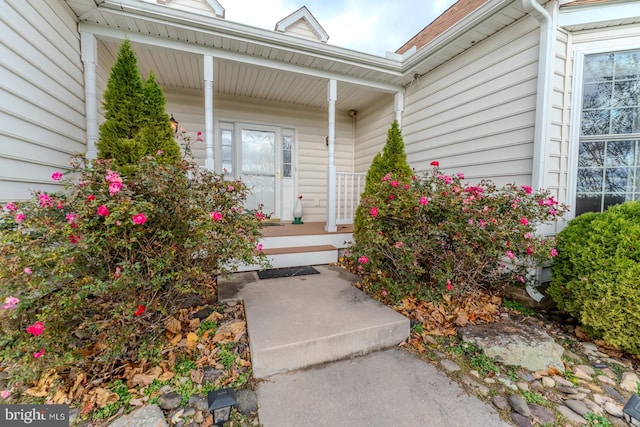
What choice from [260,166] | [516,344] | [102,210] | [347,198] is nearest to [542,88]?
[516,344]

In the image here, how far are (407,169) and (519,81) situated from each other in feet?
4.87

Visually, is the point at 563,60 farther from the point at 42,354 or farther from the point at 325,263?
the point at 42,354

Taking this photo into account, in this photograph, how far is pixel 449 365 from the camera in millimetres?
1825

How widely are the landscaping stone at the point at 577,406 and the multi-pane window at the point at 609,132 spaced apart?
221cm

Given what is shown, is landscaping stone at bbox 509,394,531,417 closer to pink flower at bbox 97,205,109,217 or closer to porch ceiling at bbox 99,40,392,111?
pink flower at bbox 97,205,109,217

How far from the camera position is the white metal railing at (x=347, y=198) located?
15.3 ft

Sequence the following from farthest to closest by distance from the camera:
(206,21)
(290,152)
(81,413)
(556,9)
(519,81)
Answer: (290,152)
(206,21)
(519,81)
(556,9)
(81,413)

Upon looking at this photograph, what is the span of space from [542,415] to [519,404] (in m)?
0.10

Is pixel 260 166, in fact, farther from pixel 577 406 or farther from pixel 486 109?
pixel 577 406

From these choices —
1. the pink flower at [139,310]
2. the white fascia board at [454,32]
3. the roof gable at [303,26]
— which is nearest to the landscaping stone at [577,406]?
the pink flower at [139,310]

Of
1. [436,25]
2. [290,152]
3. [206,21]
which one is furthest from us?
[290,152]

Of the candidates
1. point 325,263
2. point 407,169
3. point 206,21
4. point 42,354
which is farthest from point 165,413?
point 206,21

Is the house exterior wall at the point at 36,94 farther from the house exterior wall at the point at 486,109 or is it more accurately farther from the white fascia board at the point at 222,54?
the house exterior wall at the point at 486,109

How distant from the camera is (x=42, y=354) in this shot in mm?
1396
